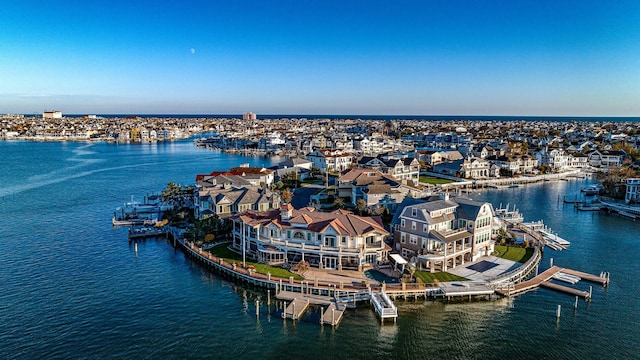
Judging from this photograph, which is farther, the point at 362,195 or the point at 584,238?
the point at 362,195

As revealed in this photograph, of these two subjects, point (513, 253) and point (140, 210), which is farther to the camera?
point (140, 210)

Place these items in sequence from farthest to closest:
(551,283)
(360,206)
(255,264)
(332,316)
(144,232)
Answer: (360,206) < (144,232) < (255,264) < (551,283) < (332,316)

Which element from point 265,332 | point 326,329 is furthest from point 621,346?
point 265,332

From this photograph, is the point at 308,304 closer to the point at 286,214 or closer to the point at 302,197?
the point at 286,214

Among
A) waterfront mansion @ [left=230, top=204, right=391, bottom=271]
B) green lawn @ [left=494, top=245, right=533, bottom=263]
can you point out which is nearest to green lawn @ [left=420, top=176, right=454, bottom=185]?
green lawn @ [left=494, top=245, right=533, bottom=263]

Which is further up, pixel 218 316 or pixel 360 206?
pixel 360 206

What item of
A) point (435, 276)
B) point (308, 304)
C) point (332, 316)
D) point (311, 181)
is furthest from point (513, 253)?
point (311, 181)

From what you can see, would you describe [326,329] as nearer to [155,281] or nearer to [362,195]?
[155,281]

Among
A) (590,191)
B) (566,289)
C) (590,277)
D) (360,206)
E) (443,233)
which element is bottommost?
(566,289)
